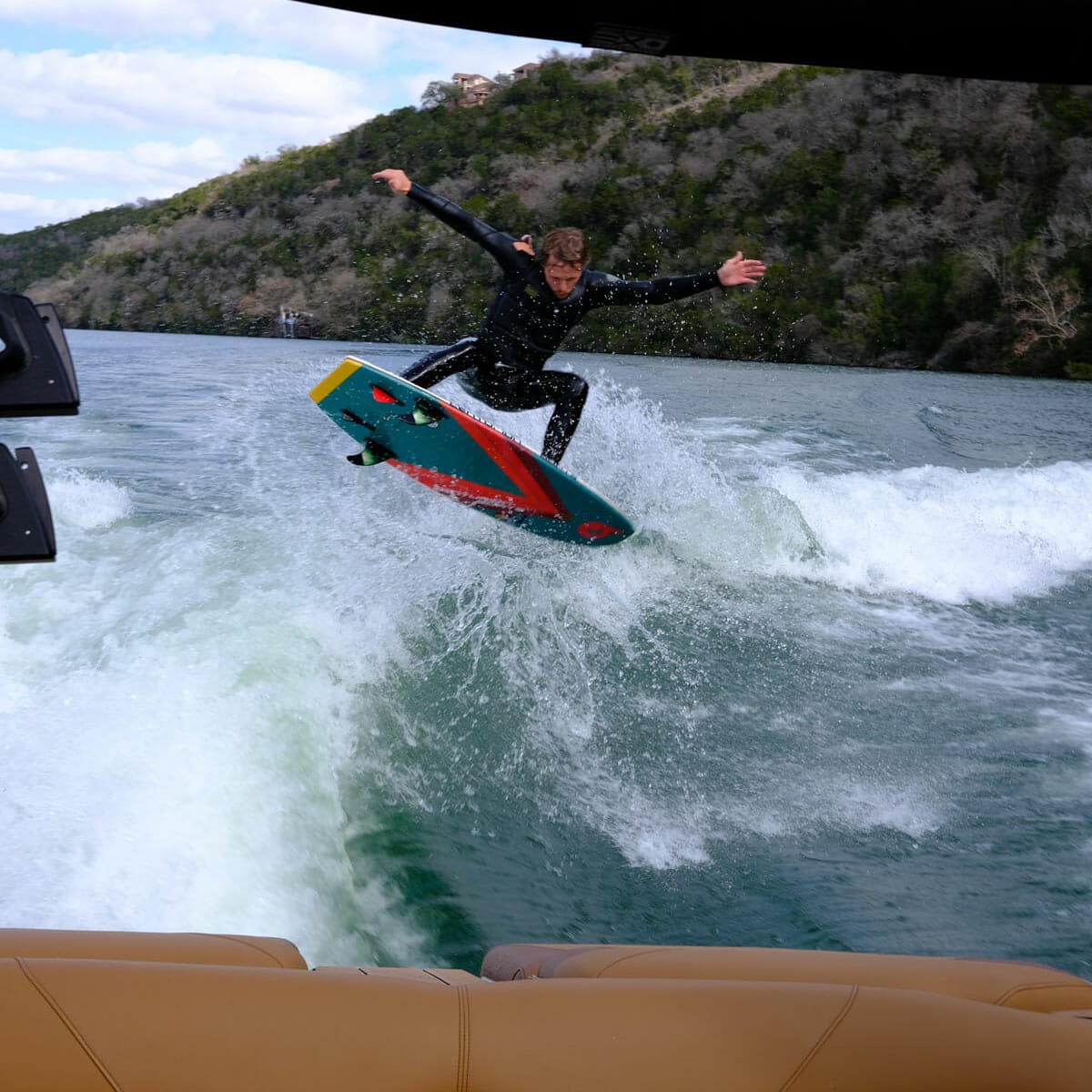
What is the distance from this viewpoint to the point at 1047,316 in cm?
3481

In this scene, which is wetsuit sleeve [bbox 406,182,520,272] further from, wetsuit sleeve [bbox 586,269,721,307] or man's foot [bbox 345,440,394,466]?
man's foot [bbox 345,440,394,466]

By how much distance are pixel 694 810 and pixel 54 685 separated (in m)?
2.55

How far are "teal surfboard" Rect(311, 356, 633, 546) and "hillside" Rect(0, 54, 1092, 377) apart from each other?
17347mm

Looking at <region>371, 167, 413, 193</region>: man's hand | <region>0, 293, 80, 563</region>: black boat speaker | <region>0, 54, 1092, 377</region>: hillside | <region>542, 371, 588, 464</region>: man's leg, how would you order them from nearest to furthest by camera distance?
1. <region>0, 293, 80, 563</region>: black boat speaker
2. <region>371, 167, 413, 193</region>: man's hand
3. <region>542, 371, 588, 464</region>: man's leg
4. <region>0, 54, 1092, 377</region>: hillside

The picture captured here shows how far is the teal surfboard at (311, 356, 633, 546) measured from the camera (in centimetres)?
524

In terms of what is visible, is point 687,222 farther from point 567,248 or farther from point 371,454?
point 567,248

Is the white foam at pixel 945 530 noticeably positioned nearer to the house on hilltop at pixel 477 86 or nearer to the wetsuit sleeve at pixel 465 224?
the wetsuit sleeve at pixel 465 224

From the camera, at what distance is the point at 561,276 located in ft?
16.2

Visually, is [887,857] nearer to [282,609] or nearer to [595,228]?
[282,609]

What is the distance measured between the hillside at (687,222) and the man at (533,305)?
1763 cm

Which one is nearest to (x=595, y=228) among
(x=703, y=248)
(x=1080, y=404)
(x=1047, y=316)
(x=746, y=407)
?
(x=703, y=248)

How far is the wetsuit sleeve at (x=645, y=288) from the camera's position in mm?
4688

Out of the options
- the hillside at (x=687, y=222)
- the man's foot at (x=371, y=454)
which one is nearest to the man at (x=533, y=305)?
the man's foot at (x=371, y=454)

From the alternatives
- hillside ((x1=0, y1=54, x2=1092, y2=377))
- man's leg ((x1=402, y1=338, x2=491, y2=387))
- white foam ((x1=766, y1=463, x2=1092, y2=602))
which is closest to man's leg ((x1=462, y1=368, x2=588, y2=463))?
man's leg ((x1=402, y1=338, x2=491, y2=387))
